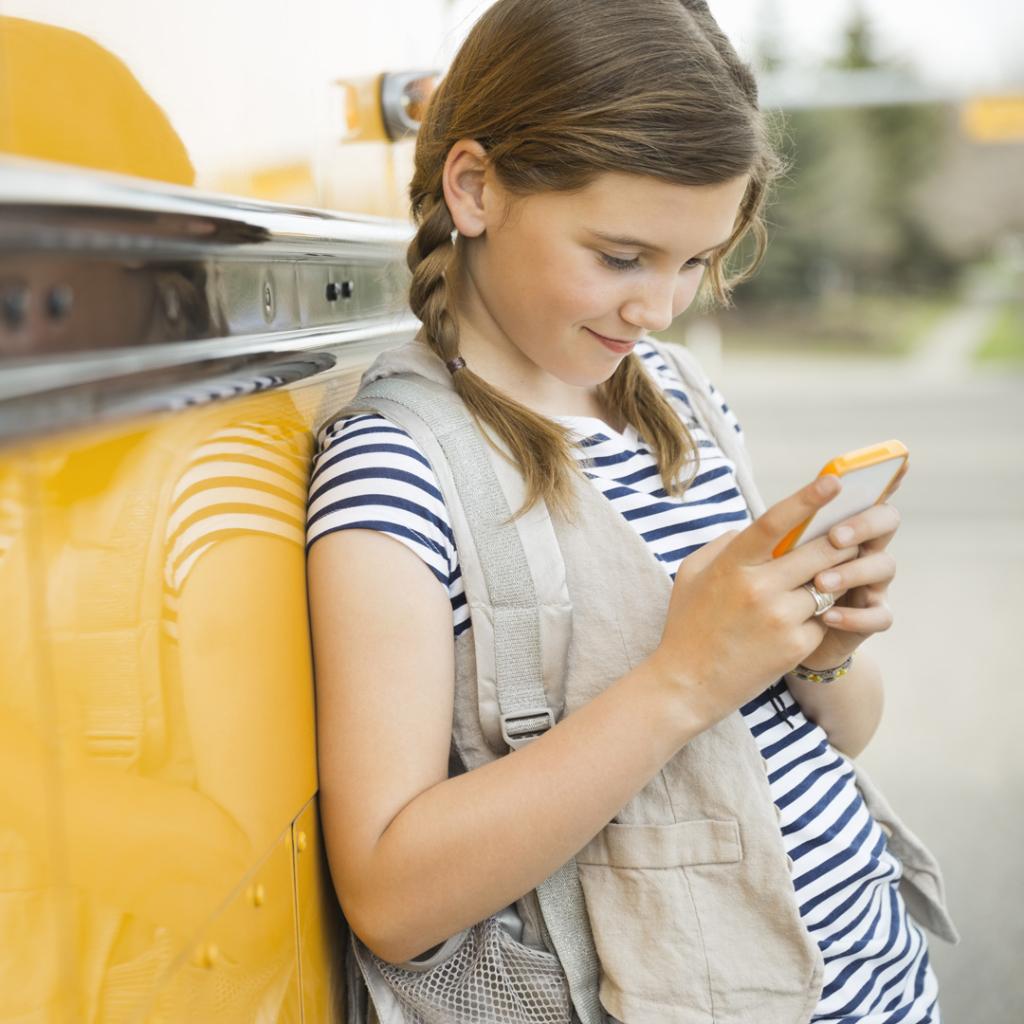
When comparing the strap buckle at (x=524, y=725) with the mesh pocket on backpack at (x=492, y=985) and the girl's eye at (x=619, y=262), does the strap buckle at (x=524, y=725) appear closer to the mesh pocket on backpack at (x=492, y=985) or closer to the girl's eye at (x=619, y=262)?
the mesh pocket on backpack at (x=492, y=985)

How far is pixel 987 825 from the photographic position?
2.87 metres

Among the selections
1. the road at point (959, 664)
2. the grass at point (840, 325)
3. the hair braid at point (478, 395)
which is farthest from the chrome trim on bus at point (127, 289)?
the grass at point (840, 325)

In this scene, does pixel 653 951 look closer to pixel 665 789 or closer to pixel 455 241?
pixel 665 789

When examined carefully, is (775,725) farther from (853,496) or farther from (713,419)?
(713,419)

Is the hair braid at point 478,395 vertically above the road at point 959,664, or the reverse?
the hair braid at point 478,395

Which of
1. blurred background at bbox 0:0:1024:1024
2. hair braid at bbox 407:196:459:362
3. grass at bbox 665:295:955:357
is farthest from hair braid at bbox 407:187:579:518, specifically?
grass at bbox 665:295:955:357

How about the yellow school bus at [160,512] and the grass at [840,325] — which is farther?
the grass at [840,325]

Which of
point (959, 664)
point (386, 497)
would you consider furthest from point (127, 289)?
point (959, 664)

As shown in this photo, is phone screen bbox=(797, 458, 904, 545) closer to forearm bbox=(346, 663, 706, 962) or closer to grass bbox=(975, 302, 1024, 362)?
forearm bbox=(346, 663, 706, 962)

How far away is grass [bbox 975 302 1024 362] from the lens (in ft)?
60.0

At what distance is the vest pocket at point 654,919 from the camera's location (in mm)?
1089

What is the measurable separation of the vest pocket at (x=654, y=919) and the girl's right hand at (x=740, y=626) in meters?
0.12

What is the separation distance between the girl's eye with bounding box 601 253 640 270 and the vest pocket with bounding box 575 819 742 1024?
54cm

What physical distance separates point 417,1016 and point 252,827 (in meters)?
0.34
